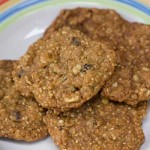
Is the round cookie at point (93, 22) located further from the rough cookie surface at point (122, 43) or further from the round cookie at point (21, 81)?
the round cookie at point (21, 81)

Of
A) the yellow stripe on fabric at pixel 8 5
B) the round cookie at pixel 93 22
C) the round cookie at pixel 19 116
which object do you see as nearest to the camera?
the round cookie at pixel 19 116

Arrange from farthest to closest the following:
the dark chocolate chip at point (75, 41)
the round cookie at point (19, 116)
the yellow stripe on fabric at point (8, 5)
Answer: the yellow stripe on fabric at point (8, 5)
the dark chocolate chip at point (75, 41)
the round cookie at point (19, 116)

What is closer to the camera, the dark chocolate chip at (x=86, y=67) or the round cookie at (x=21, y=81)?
the dark chocolate chip at (x=86, y=67)

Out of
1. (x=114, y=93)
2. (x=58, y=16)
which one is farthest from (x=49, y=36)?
(x=114, y=93)

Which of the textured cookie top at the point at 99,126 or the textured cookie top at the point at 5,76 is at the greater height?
the textured cookie top at the point at 5,76

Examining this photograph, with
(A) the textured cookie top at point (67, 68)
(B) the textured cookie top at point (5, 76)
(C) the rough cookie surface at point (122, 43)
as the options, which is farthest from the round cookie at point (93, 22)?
(B) the textured cookie top at point (5, 76)

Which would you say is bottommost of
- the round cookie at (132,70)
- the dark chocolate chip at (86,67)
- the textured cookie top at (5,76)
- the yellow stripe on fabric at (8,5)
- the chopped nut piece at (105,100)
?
the chopped nut piece at (105,100)

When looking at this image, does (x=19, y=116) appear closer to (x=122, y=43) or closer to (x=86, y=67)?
(x=86, y=67)

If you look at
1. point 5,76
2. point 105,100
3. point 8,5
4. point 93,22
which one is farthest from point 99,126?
point 8,5
